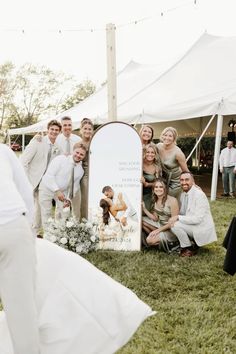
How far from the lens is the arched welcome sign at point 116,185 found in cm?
521

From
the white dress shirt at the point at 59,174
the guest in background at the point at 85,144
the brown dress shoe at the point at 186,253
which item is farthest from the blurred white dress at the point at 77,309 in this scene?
the guest in background at the point at 85,144

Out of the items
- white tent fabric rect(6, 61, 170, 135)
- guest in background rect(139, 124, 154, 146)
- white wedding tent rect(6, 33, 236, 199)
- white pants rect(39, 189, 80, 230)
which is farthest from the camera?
white tent fabric rect(6, 61, 170, 135)

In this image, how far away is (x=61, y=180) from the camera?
525 cm

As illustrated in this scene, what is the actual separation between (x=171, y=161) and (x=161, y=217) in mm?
762

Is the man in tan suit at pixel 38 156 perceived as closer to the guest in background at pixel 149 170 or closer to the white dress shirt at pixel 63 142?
the white dress shirt at pixel 63 142

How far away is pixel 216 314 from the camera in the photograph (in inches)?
129

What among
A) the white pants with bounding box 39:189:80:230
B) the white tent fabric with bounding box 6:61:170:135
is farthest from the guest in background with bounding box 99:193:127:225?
the white tent fabric with bounding box 6:61:170:135

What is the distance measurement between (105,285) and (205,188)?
1024 cm

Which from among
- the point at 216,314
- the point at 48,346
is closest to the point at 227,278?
the point at 216,314

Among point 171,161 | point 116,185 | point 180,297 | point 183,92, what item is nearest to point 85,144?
point 116,185

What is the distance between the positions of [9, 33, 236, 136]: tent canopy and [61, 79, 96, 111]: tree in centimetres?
3446

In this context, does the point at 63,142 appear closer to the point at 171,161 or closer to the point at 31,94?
the point at 171,161

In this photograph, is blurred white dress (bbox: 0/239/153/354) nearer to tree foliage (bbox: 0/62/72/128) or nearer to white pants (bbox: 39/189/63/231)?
white pants (bbox: 39/189/63/231)

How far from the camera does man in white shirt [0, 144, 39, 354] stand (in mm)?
1992
